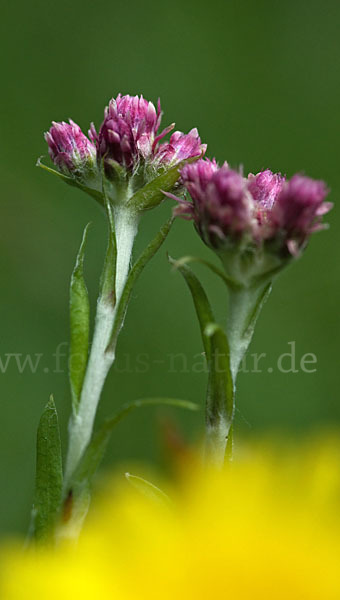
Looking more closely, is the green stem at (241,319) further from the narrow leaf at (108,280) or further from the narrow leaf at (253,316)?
the narrow leaf at (108,280)

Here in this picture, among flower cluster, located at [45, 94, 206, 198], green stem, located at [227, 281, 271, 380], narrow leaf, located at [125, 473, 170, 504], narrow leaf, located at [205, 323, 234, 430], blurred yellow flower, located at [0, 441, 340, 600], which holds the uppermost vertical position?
flower cluster, located at [45, 94, 206, 198]

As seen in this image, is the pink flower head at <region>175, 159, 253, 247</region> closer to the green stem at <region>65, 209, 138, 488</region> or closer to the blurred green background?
the green stem at <region>65, 209, 138, 488</region>

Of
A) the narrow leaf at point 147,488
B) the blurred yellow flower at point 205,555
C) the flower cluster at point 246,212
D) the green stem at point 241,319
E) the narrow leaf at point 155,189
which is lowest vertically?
the blurred yellow flower at point 205,555

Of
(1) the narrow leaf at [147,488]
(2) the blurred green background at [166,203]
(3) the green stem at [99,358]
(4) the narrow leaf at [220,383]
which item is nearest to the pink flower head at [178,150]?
(3) the green stem at [99,358]

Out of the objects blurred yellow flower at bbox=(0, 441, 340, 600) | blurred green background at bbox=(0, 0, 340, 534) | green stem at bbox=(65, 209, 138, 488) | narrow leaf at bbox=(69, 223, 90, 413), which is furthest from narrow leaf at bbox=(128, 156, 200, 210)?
blurred green background at bbox=(0, 0, 340, 534)

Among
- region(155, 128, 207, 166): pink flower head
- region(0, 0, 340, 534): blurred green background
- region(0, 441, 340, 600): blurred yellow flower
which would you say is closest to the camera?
region(0, 441, 340, 600): blurred yellow flower

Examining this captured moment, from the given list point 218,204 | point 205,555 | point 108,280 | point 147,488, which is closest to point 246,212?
point 218,204
